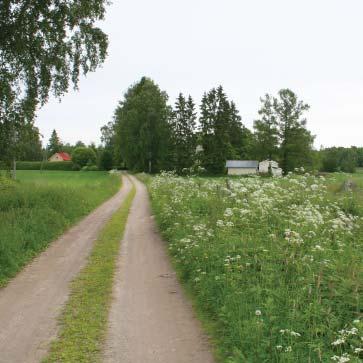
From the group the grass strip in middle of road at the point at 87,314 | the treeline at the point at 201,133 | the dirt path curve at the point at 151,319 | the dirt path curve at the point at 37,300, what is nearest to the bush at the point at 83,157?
the treeline at the point at 201,133

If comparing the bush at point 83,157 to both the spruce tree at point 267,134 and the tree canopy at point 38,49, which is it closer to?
the spruce tree at point 267,134

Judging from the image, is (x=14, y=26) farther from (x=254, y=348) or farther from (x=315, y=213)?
(x=254, y=348)

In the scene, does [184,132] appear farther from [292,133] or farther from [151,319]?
[151,319]

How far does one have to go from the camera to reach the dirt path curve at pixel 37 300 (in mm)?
6176

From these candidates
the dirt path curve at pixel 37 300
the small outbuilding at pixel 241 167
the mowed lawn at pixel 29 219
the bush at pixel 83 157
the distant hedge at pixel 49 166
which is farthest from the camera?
the distant hedge at pixel 49 166

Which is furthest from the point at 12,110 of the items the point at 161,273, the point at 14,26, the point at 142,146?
the point at 142,146

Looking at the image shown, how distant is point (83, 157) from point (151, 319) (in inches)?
4590

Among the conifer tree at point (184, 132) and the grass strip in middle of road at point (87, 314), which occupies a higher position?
the conifer tree at point (184, 132)

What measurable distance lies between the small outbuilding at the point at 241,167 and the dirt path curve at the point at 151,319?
252 feet

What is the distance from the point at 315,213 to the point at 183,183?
465 inches

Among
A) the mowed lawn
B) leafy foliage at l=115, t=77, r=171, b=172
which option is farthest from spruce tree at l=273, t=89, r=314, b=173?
the mowed lawn

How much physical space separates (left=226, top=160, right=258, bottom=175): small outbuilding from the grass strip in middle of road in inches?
3006

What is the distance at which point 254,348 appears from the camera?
18.0ft

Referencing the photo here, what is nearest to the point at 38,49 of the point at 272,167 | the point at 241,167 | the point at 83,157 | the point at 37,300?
the point at 37,300
